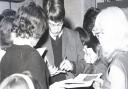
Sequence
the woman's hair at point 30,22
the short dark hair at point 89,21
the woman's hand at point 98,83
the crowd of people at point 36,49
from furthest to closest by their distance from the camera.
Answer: the short dark hair at point 89,21 < the woman's hand at point 98,83 < the woman's hair at point 30,22 < the crowd of people at point 36,49

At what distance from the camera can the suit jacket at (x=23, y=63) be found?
62.4 inches

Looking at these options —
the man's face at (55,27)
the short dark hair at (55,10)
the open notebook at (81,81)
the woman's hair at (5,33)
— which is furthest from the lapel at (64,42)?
the woman's hair at (5,33)

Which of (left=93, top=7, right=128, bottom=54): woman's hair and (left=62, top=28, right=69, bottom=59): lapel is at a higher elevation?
(left=93, top=7, right=128, bottom=54): woman's hair

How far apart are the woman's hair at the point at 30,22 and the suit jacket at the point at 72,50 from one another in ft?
3.58

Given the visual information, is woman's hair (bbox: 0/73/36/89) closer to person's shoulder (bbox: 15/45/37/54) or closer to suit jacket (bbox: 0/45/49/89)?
suit jacket (bbox: 0/45/49/89)

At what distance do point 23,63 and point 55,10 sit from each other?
130cm

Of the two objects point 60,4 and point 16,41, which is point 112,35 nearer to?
point 16,41

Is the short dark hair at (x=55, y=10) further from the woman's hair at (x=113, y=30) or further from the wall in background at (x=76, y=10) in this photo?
the wall in background at (x=76, y=10)

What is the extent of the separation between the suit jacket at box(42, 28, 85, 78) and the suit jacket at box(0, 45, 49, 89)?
1.20 m

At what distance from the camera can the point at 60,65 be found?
275cm

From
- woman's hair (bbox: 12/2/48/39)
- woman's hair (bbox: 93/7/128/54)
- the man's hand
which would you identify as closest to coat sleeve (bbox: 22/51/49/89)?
woman's hair (bbox: 12/2/48/39)

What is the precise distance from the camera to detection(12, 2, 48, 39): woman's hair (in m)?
1.77

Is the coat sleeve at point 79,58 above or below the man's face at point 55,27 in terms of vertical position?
below

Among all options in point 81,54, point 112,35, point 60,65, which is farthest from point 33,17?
point 81,54
